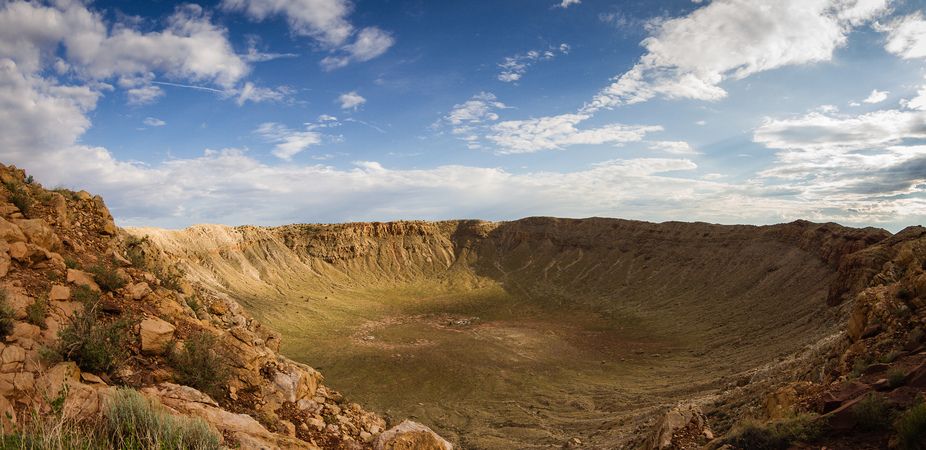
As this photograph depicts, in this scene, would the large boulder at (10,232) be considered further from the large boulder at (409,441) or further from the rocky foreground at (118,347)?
the large boulder at (409,441)

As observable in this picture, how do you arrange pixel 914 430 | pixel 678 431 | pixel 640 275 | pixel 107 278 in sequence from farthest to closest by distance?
pixel 640 275
pixel 678 431
pixel 107 278
pixel 914 430

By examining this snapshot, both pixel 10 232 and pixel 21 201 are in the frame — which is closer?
pixel 10 232

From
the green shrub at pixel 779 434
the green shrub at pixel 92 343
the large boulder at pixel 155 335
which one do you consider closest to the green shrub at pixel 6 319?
the green shrub at pixel 92 343

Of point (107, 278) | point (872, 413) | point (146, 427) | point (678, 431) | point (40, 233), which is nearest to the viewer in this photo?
point (146, 427)

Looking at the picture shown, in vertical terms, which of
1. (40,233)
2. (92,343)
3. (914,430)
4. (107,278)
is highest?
(40,233)

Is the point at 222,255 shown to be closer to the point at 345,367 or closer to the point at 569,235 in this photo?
the point at 345,367

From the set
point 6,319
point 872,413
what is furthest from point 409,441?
point 872,413

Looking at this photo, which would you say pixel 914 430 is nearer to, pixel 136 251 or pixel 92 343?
pixel 92 343
